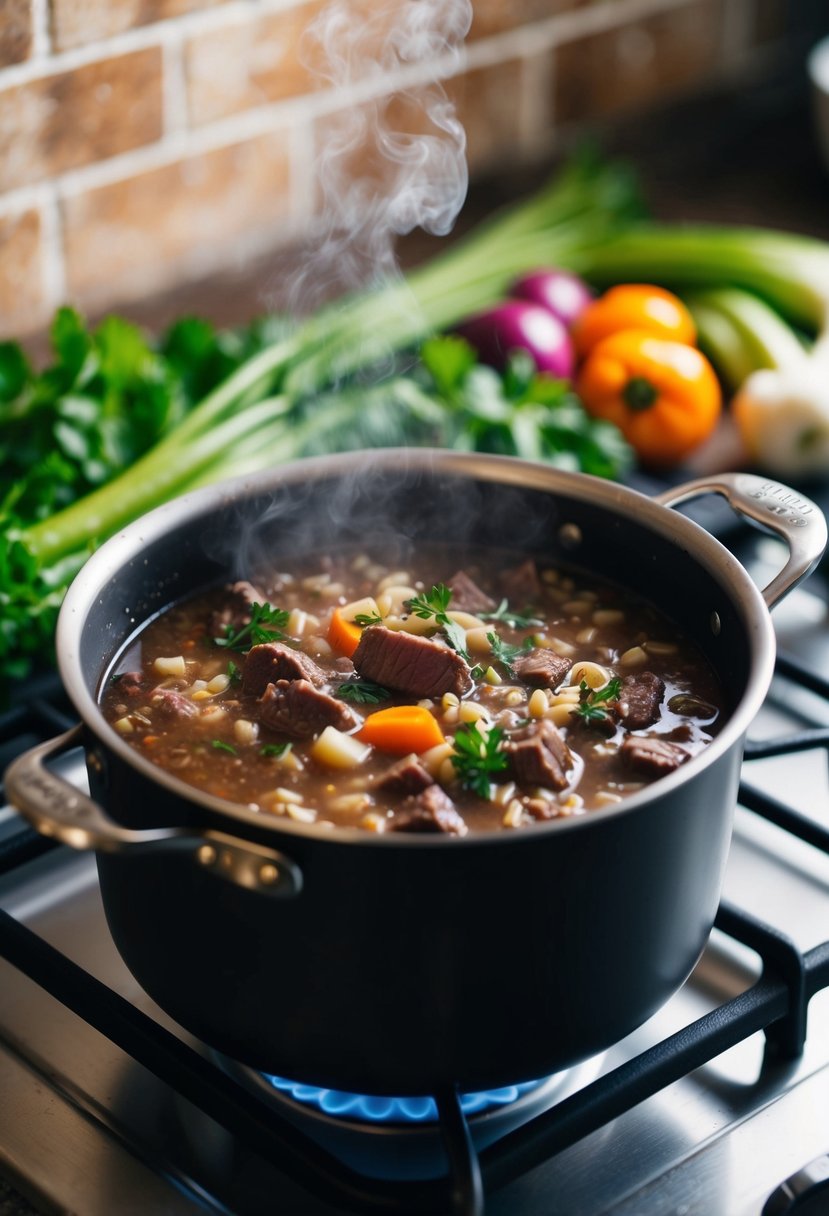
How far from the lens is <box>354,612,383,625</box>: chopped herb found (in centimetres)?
147

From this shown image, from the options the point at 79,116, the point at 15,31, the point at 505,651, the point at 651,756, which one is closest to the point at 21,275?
the point at 79,116

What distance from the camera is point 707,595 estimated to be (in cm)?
138

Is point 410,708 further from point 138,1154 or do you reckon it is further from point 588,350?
point 588,350

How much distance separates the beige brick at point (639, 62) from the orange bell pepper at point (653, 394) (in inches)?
35.2

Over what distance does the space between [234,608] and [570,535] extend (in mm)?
356

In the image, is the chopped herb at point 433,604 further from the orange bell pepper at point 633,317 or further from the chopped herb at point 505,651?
the orange bell pepper at point 633,317

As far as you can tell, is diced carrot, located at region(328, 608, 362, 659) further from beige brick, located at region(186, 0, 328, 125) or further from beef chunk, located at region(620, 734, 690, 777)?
beige brick, located at region(186, 0, 328, 125)

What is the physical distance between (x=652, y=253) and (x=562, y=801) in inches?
55.5

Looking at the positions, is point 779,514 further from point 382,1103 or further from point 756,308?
point 756,308

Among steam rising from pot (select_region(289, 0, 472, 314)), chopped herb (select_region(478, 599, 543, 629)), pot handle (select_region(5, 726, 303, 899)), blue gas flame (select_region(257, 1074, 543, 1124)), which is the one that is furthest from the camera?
steam rising from pot (select_region(289, 0, 472, 314))

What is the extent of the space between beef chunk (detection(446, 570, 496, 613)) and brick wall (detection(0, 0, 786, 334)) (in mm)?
968

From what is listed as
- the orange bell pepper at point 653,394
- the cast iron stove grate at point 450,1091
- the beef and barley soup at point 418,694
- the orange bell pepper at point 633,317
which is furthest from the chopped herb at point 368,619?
the orange bell pepper at point 633,317

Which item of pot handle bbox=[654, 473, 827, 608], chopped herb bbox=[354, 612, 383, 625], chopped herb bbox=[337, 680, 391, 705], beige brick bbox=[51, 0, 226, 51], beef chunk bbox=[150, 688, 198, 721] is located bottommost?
chopped herb bbox=[337, 680, 391, 705]

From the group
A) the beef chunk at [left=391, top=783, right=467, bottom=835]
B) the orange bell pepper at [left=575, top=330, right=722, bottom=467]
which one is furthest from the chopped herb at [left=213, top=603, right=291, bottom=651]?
the orange bell pepper at [left=575, top=330, right=722, bottom=467]
